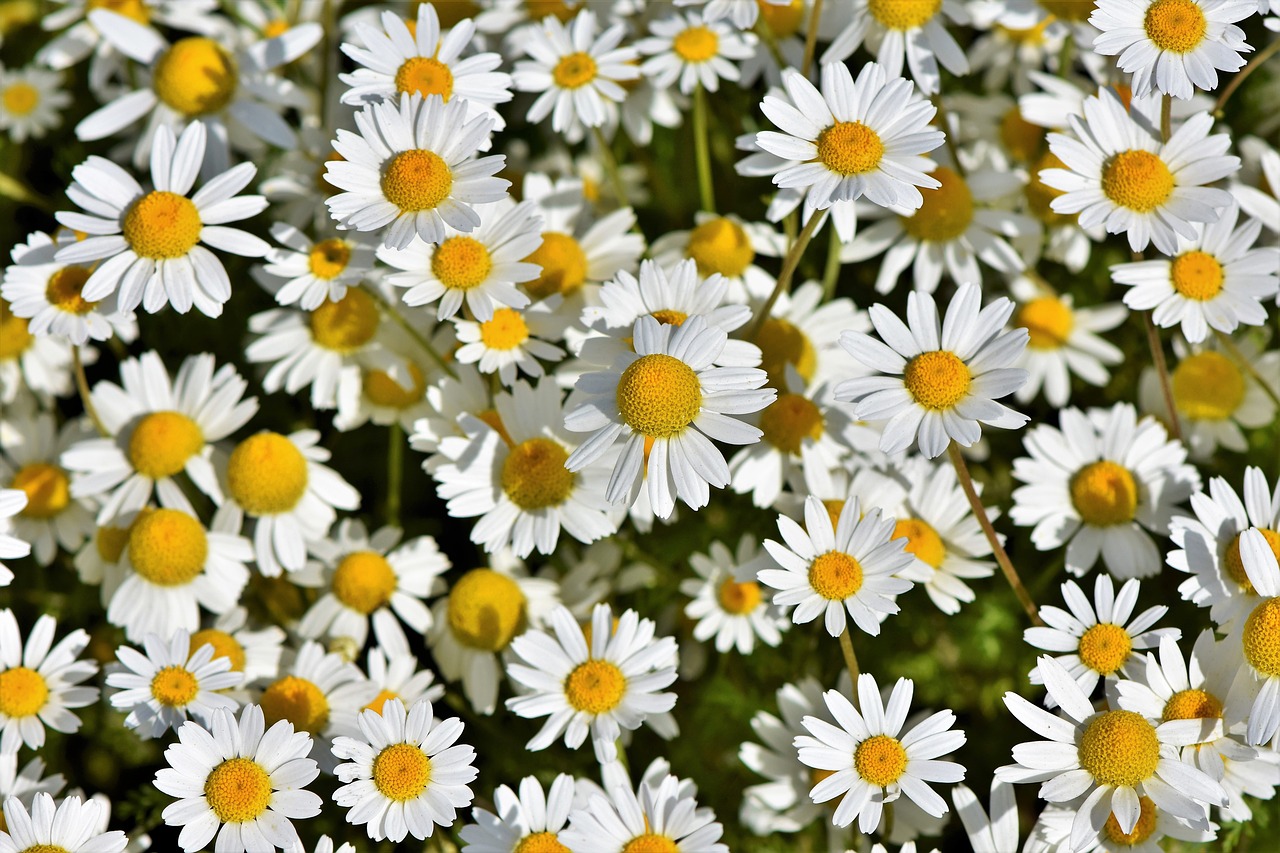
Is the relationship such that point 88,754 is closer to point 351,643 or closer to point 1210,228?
point 351,643

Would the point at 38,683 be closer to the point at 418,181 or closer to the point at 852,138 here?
the point at 418,181

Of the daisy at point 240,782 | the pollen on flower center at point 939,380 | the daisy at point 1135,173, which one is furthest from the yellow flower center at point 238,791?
the daisy at point 1135,173

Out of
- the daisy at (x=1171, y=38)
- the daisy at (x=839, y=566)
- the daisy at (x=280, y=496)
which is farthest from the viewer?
the daisy at (x=280, y=496)

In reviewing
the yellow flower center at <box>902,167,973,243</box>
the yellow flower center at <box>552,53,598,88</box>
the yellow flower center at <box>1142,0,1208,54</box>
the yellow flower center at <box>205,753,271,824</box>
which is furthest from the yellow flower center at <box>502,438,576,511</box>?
the yellow flower center at <box>1142,0,1208,54</box>

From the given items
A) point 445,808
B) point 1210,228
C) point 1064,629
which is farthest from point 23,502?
point 1210,228

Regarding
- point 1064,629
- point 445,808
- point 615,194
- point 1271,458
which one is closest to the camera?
point 445,808

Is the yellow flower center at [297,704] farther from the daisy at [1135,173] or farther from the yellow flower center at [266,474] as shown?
the daisy at [1135,173]
